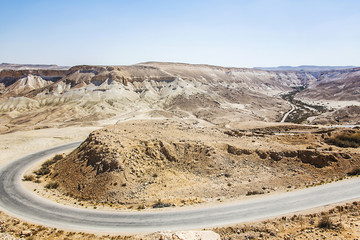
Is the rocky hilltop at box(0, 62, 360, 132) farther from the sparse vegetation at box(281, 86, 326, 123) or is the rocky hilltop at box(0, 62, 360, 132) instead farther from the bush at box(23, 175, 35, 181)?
the bush at box(23, 175, 35, 181)

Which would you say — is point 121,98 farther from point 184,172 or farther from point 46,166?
point 184,172

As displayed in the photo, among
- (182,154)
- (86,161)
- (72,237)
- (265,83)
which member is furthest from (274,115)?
(265,83)

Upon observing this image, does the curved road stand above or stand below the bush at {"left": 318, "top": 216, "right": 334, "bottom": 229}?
below

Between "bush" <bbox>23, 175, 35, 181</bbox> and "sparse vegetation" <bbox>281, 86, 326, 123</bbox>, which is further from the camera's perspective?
"sparse vegetation" <bbox>281, 86, 326, 123</bbox>

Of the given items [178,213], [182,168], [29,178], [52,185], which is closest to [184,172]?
[182,168]

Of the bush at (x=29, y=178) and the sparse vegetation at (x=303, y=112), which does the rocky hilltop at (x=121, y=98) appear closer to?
the sparse vegetation at (x=303, y=112)

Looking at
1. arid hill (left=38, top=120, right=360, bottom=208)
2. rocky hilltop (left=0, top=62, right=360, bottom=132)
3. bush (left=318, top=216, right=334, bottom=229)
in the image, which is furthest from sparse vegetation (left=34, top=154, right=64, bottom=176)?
rocky hilltop (left=0, top=62, right=360, bottom=132)

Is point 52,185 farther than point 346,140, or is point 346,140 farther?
point 346,140

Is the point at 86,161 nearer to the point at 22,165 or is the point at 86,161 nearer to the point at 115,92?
the point at 22,165

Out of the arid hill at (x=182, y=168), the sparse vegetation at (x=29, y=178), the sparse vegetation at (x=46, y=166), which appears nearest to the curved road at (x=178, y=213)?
the arid hill at (x=182, y=168)
